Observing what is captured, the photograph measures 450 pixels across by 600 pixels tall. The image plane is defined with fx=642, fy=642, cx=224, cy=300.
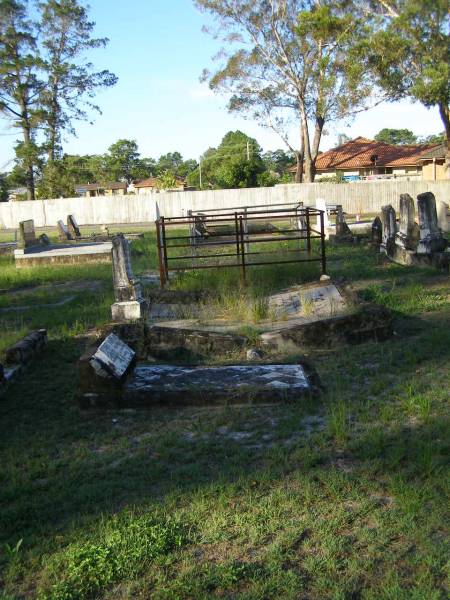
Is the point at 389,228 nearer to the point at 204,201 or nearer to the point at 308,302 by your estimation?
the point at 308,302

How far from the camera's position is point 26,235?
18.8 metres

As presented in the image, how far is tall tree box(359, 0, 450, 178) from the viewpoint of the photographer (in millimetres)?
28625

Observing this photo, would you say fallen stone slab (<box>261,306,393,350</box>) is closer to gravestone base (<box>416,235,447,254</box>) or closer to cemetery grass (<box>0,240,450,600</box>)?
cemetery grass (<box>0,240,450,600</box>)

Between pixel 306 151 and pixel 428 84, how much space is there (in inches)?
399

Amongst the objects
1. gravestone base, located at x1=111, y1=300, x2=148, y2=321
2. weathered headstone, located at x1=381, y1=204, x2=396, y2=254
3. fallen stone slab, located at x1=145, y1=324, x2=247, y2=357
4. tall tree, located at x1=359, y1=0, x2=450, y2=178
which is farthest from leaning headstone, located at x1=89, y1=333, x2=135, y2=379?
tall tree, located at x1=359, y1=0, x2=450, y2=178

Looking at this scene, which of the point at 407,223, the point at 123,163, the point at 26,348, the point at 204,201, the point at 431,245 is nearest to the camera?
the point at 26,348

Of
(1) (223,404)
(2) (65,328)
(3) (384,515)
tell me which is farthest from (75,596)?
(2) (65,328)

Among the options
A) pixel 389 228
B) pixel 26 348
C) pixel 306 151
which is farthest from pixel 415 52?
pixel 26 348

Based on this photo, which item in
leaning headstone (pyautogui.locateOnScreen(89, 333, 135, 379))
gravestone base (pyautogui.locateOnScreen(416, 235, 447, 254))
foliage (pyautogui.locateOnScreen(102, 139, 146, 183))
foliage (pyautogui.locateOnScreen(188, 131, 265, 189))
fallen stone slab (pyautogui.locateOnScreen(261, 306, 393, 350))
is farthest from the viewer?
foliage (pyautogui.locateOnScreen(102, 139, 146, 183))

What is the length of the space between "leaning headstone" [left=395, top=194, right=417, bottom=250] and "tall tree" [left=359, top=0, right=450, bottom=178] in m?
17.6

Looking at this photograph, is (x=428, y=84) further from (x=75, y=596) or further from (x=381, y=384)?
(x=75, y=596)

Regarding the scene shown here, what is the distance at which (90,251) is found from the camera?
1717cm

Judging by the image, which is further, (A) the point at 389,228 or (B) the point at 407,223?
(A) the point at 389,228

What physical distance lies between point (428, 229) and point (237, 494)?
32.4 feet
